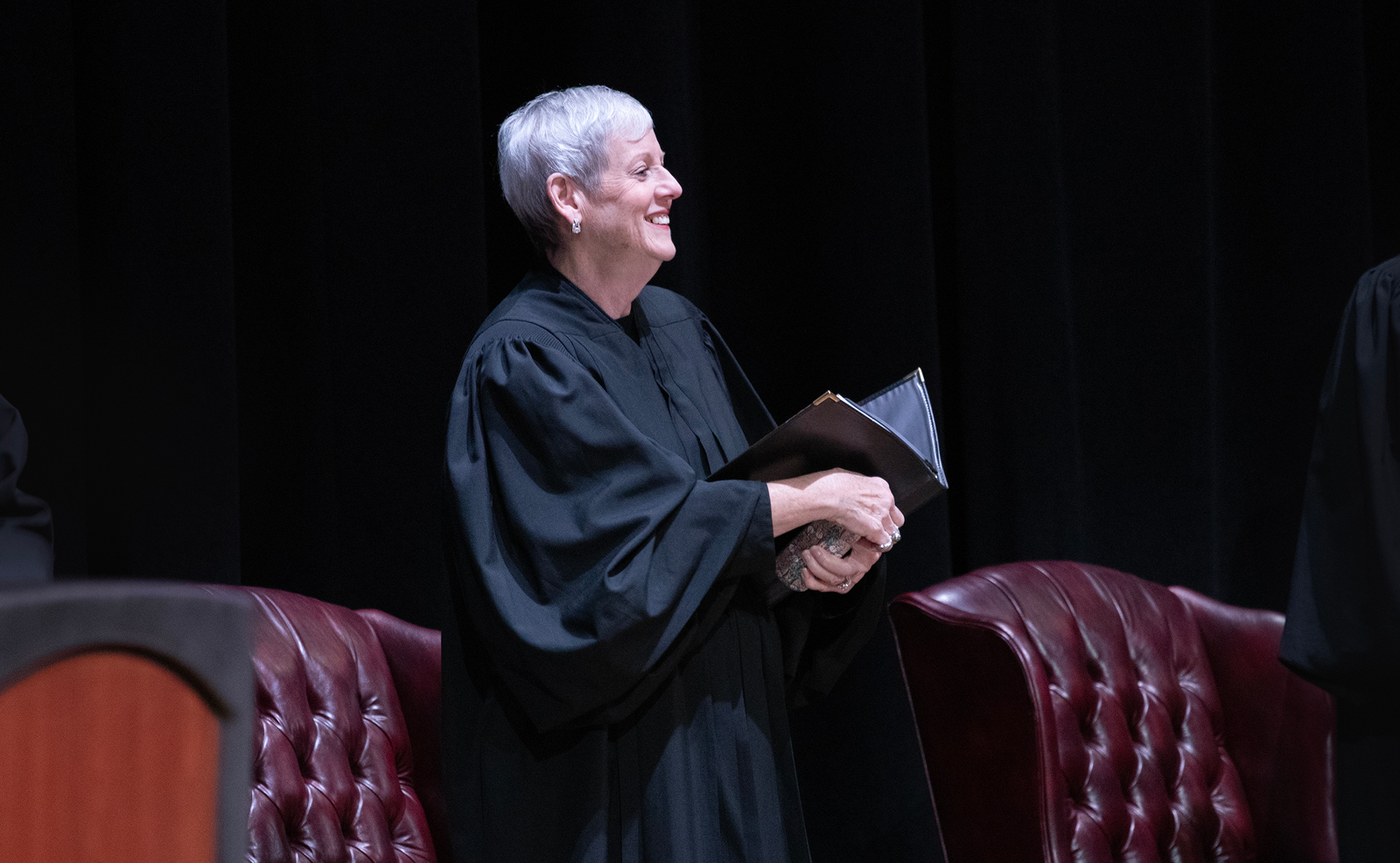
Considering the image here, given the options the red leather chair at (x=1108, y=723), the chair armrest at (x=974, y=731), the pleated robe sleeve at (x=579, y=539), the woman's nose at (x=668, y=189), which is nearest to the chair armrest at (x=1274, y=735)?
the red leather chair at (x=1108, y=723)

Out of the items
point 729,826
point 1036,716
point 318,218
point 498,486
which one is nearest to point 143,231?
point 318,218

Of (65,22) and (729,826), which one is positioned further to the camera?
(65,22)

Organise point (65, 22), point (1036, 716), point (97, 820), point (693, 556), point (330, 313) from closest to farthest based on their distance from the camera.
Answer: point (97, 820)
point (693, 556)
point (65, 22)
point (1036, 716)
point (330, 313)

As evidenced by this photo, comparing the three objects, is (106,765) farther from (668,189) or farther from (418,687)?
(418,687)

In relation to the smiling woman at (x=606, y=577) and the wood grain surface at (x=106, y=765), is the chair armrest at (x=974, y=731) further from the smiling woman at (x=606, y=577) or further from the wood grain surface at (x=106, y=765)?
the wood grain surface at (x=106, y=765)

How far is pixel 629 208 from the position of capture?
1.46m

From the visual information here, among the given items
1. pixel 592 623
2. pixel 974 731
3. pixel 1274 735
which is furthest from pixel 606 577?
pixel 1274 735

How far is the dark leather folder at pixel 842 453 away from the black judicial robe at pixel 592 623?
0.04m

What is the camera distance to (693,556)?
1301 millimetres

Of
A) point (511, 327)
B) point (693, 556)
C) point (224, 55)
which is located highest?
point (224, 55)

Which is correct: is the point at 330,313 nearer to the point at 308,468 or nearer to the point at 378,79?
the point at 308,468

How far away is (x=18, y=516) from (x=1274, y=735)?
172 cm

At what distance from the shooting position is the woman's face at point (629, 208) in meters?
1.46

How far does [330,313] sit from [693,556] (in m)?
0.81
